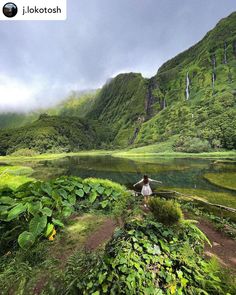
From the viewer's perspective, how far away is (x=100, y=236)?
31.5 ft

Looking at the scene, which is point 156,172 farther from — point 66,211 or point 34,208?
point 34,208

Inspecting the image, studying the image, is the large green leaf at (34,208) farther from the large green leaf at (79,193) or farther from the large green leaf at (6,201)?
the large green leaf at (79,193)

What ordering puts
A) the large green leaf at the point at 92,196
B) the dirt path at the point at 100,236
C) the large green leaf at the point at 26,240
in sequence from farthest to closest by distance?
the large green leaf at the point at 92,196, the dirt path at the point at 100,236, the large green leaf at the point at 26,240

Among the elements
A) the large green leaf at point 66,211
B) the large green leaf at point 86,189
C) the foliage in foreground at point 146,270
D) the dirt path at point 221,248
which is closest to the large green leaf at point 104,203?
the large green leaf at point 86,189

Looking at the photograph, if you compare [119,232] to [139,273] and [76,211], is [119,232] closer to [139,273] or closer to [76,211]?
[139,273]

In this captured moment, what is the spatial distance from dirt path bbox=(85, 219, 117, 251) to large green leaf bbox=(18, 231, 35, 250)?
253 cm

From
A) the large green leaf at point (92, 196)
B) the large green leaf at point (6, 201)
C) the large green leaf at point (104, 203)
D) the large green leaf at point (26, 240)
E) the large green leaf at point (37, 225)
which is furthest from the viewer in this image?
the large green leaf at point (104, 203)

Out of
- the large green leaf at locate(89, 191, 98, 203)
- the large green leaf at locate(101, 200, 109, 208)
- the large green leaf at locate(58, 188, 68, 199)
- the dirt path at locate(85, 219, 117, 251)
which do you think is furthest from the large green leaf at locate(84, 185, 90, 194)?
the dirt path at locate(85, 219, 117, 251)

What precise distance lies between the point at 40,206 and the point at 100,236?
3229mm

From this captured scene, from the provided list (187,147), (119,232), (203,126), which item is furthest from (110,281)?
(203,126)

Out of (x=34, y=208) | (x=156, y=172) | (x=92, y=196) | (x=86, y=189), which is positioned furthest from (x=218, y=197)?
(x=156, y=172)

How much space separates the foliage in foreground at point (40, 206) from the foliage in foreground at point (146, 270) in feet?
6.53

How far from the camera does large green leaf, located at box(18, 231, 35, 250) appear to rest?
6.36 m

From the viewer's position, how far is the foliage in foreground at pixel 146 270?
4.70m
